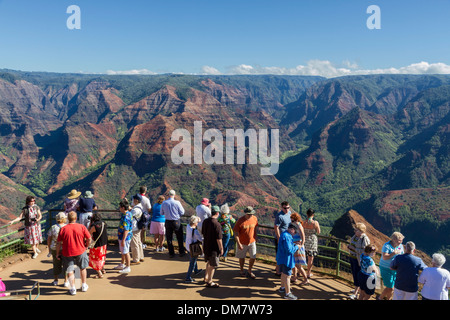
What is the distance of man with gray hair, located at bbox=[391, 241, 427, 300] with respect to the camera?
20.7 feet

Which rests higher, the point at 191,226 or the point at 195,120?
the point at 195,120

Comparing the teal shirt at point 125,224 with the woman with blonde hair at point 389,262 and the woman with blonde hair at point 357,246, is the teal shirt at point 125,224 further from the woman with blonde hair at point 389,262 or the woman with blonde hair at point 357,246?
the woman with blonde hair at point 389,262

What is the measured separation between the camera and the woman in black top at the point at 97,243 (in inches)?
331

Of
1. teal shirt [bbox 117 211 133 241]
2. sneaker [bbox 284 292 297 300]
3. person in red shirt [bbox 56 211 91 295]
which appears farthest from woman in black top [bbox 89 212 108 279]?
sneaker [bbox 284 292 297 300]

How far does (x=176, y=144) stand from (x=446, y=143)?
14395 cm

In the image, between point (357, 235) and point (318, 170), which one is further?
point (318, 170)

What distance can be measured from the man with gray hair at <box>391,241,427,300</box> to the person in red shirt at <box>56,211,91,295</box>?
23.3 feet

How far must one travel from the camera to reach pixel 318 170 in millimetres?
192250

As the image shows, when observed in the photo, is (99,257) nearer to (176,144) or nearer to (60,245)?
(60,245)

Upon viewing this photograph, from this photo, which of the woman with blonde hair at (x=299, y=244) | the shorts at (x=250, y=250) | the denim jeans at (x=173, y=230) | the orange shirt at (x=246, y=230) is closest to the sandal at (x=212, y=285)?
the shorts at (x=250, y=250)

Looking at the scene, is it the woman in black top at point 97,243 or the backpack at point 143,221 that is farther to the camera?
the backpack at point 143,221

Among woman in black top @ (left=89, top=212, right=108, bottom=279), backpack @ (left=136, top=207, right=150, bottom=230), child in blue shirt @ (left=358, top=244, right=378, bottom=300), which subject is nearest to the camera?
child in blue shirt @ (left=358, top=244, right=378, bottom=300)

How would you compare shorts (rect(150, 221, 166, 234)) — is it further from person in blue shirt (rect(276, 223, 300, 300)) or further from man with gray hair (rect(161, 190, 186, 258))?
person in blue shirt (rect(276, 223, 300, 300))
